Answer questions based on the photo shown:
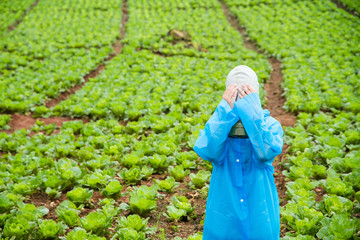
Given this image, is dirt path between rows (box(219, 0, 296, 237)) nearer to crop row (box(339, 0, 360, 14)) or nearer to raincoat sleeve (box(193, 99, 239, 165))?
raincoat sleeve (box(193, 99, 239, 165))

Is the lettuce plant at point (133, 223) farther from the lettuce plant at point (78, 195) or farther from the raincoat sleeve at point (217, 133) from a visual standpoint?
the raincoat sleeve at point (217, 133)

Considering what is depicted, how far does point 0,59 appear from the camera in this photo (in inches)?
452

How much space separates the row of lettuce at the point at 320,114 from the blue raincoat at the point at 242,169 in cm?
129

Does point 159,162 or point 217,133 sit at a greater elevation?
point 217,133

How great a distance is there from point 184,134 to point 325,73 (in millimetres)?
5601

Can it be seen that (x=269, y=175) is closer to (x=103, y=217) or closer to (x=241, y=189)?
(x=241, y=189)

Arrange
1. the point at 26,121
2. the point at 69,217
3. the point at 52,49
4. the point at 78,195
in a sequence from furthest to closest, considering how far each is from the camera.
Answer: the point at 52,49, the point at 26,121, the point at 78,195, the point at 69,217

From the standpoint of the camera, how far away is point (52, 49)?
42.7 ft

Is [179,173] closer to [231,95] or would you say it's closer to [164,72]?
[231,95]

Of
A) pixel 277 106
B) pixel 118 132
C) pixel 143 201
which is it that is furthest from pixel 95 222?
pixel 277 106

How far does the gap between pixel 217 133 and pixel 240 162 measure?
286mm

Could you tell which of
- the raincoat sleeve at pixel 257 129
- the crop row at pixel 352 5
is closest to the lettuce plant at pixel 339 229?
the raincoat sleeve at pixel 257 129

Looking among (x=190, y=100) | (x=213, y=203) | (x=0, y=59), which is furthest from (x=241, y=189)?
(x=0, y=59)

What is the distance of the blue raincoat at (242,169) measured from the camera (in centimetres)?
192
